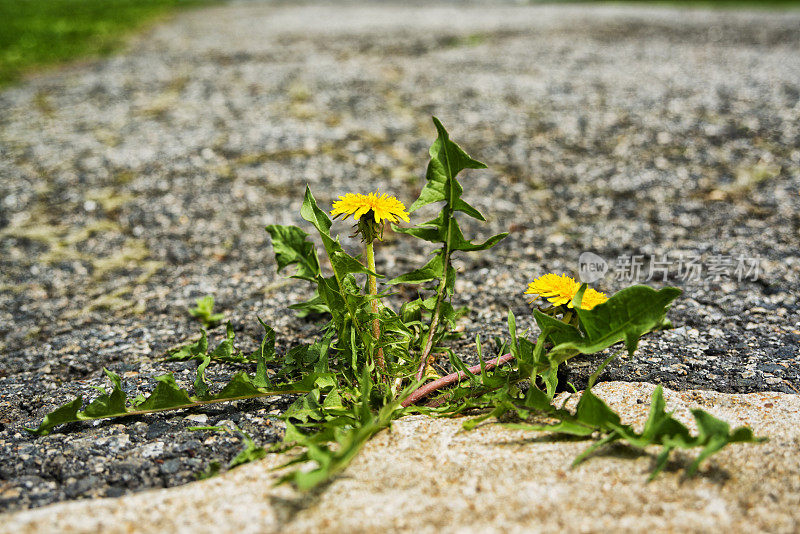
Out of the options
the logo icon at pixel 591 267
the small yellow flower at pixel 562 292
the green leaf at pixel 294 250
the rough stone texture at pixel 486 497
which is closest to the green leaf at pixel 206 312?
the green leaf at pixel 294 250

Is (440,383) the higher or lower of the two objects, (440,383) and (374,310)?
the lower

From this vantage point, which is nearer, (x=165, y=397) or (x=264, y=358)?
(x=165, y=397)

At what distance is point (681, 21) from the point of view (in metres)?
8.27

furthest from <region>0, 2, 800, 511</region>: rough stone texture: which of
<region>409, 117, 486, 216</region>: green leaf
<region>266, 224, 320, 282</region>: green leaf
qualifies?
<region>409, 117, 486, 216</region>: green leaf

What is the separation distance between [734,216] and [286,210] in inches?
93.4

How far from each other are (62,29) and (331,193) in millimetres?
7074

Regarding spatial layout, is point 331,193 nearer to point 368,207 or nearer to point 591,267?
point 591,267

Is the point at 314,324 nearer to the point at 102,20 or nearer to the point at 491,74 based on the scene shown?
the point at 491,74

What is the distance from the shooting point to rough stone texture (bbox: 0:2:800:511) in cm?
192

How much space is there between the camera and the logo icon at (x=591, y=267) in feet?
8.68

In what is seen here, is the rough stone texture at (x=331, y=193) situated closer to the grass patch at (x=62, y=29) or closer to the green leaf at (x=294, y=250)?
the green leaf at (x=294, y=250)

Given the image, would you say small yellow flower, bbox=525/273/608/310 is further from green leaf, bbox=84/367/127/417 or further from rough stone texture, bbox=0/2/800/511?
green leaf, bbox=84/367/127/417

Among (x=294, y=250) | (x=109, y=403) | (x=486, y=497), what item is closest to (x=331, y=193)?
(x=294, y=250)

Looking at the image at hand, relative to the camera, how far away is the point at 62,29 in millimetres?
8344
